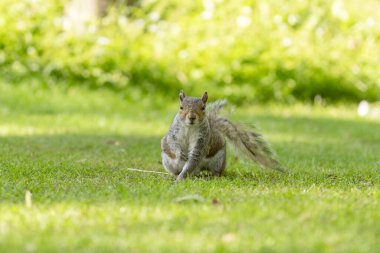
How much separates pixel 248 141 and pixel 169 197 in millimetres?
1486

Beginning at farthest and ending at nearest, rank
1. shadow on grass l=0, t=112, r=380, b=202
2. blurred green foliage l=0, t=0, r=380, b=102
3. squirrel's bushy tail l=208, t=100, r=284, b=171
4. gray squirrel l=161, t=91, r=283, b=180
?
1. blurred green foliage l=0, t=0, r=380, b=102
2. squirrel's bushy tail l=208, t=100, r=284, b=171
3. gray squirrel l=161, t=91, r=283, b=180
4. shadow on grass l=0, t=112, r=380, b=202

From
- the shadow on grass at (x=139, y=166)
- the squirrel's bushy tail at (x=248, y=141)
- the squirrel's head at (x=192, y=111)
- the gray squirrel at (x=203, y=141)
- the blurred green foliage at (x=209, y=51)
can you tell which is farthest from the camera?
the blurred green foliage at (x=209, y=51)

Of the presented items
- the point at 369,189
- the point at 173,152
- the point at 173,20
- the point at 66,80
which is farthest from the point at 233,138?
the point at 173,20

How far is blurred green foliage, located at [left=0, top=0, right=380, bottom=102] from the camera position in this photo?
38.6 ft

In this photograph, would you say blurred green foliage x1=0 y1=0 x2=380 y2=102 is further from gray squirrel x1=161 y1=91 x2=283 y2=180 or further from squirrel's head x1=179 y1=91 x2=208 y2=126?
squirrel's head x1=179 y1=91 x2=208 y2=126

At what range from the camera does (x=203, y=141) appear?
5258mm

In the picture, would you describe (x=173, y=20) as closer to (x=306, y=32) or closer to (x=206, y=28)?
(x=206, y=28)

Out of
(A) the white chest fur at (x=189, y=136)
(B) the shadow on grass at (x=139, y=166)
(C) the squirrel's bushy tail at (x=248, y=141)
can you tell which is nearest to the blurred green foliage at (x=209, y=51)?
(B) the shadow on grass at (x=139, y=166)

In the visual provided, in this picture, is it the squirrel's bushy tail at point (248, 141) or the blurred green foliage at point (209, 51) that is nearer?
the squirrel's bushy tail at point (248, 141)

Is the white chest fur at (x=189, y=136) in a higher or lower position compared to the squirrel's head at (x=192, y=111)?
lower

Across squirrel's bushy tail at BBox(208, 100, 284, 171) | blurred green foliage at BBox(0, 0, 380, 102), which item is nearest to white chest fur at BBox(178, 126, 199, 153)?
squirrel's bushy tail at BBox(208, 100, 284, 171)

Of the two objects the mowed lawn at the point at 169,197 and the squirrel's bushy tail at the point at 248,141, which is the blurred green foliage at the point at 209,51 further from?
the squirrel's bushy tail at the point at 248,141

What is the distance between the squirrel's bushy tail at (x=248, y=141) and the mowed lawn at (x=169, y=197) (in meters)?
0.13

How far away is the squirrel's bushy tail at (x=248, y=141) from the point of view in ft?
18.4
